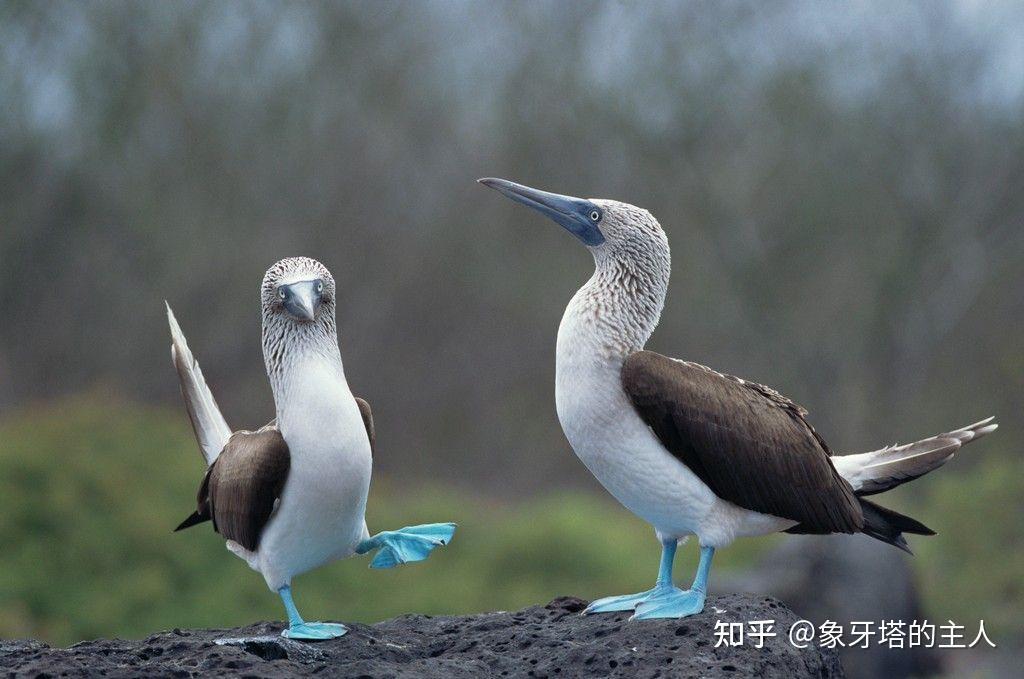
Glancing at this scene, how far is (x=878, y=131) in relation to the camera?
37.3 ft

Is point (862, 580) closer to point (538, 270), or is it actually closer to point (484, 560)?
point (484, 560)

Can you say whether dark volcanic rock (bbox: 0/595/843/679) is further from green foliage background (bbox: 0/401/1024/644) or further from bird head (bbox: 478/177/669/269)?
green foliage background (bbox: 0/401/1024/644)

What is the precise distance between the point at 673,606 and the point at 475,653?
0.69m

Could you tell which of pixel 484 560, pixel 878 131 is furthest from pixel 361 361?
pixel 878 131

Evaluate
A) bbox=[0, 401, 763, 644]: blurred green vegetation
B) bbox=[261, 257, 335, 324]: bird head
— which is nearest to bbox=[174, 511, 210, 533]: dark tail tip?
bbox=[261, 257, 335, 324]: bird head

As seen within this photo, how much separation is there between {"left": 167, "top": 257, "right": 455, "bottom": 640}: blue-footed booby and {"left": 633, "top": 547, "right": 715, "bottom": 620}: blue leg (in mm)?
844

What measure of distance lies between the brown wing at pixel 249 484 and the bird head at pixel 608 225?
116 centimetres

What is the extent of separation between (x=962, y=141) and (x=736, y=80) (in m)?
2.26

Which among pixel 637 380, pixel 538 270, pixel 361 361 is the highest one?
pixel 538 270

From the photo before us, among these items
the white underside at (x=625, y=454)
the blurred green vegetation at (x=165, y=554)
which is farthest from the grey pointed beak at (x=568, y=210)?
the blurred green vegetation at (x=165, y=554)

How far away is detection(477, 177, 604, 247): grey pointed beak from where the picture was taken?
4.13 m

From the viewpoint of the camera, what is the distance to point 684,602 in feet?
13.2

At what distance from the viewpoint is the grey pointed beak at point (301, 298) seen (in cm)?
379

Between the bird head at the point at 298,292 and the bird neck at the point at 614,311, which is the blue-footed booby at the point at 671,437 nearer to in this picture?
the bird neck at the point at 614,311
